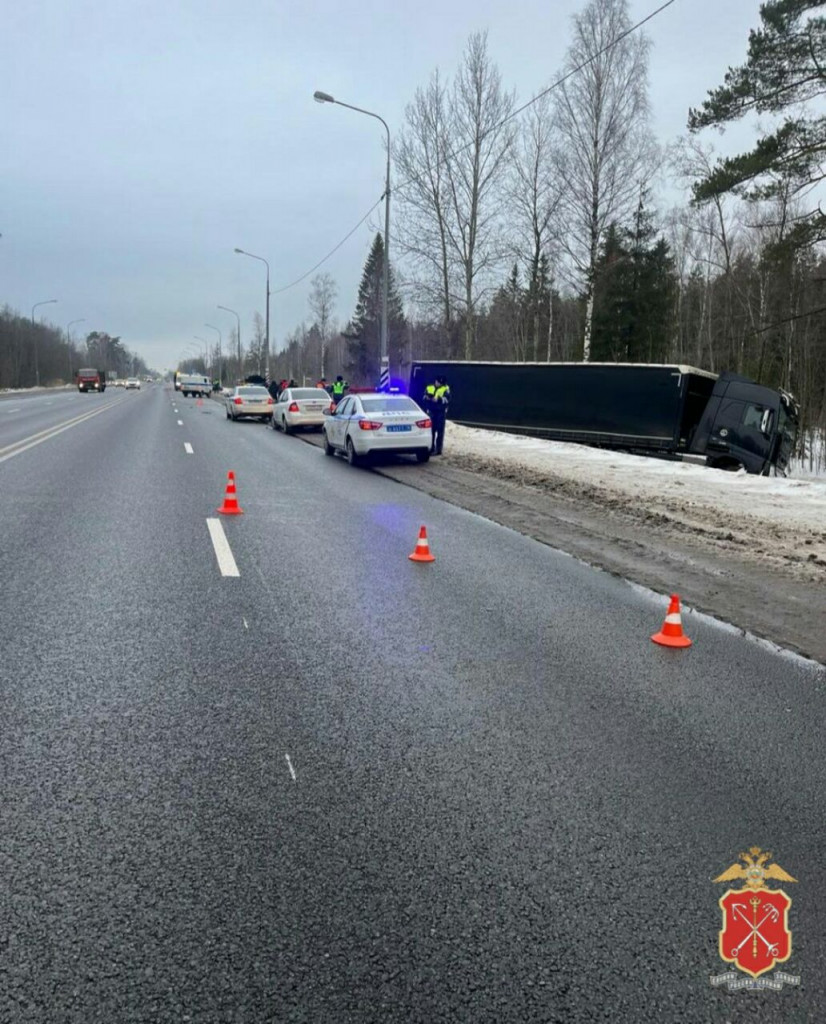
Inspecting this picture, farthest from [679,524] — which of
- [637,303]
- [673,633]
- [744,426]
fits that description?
[637,303]

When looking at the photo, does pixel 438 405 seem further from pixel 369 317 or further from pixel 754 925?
pixel 369 317

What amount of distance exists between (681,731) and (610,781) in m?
0.75

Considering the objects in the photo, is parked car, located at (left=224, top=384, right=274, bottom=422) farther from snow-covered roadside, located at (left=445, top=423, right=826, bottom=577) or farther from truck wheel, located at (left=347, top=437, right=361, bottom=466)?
truck wheel, located at (left=347, top=437, right=361, bottom=466)

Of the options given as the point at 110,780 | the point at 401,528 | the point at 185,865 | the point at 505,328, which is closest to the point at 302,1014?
the point at 185,865

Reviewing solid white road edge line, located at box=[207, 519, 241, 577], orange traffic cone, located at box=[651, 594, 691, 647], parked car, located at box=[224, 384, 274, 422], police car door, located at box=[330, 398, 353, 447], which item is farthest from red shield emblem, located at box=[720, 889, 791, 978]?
parked car, located at box=[224, 384, 274, 422]

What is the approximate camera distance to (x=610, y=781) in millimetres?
3352

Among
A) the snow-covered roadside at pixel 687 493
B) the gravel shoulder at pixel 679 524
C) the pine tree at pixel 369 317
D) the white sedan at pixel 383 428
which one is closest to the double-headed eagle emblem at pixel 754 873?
the gravel shoulder at pixel 679 524

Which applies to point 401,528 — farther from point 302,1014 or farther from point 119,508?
point 302,1014

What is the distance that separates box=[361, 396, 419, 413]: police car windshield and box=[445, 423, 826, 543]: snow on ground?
205 centimetres

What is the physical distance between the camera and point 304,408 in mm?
24938

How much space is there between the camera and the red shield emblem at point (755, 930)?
233cm

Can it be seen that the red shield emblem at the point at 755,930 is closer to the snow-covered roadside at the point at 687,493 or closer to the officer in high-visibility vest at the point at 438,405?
the snow-covered roadside at the point at 687,493

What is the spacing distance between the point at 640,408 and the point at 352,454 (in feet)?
28.2

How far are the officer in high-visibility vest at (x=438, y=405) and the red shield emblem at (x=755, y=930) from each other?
15.6 metres
